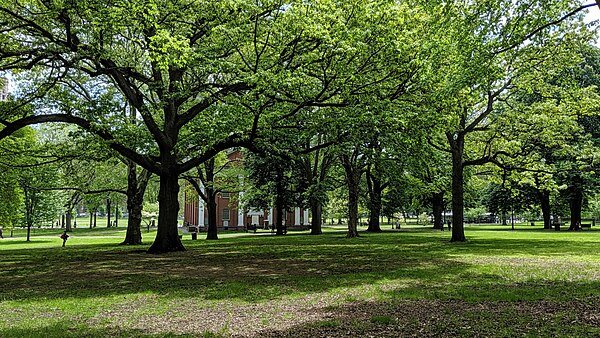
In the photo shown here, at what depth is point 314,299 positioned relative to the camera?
8.69 meters

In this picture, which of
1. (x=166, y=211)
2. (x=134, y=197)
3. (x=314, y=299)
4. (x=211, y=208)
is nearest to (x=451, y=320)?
(x=314, y=299)

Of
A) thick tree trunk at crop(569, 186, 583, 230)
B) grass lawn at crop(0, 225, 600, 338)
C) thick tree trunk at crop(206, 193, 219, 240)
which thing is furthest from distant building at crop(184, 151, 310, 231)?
grass lawn at crop(0, 225, 600, 338)

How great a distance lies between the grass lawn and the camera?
6434mm

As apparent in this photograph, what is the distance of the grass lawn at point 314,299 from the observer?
21.1 ft

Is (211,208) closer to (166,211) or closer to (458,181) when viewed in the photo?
(166,211)

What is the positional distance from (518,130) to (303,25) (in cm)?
1542

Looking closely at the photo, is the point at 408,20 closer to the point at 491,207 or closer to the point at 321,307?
→ the point at 321,307

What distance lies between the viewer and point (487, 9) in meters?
14.0

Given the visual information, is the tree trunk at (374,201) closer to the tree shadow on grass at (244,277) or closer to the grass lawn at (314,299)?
the tree shadow on grass at (244,277)

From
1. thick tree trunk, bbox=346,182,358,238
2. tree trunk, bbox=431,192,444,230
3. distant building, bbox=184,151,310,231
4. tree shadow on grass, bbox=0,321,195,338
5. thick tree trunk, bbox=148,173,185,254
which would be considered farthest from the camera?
distant building, bbox=184,151,310,231

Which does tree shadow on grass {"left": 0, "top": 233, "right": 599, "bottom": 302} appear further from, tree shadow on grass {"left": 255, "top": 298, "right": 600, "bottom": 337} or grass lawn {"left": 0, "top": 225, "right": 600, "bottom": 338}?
tree shadow on grass {"left": 255, "top": 298, "right": 600, "bottom": 337}

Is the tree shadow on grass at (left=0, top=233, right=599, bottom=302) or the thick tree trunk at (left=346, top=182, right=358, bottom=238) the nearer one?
the tree shadow on grass at (left=0, top=233, right=599, bottom=302)

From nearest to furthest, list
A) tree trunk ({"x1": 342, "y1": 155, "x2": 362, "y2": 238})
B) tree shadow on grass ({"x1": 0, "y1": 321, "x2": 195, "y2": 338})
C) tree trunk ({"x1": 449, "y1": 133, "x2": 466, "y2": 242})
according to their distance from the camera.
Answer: tree shadow on grass ({"x1": 0, "y1": 321, "x2": 195, "y2": 338}) → tree trunk ({"x1": 449, "y1": 133, "x2": 466, "y2": 242}) → tree trunk ({"x1": 342, "y1": 155, "x2": 362, "y2": 238})

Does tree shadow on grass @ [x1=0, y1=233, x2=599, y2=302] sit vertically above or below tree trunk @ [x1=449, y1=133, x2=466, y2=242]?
below
